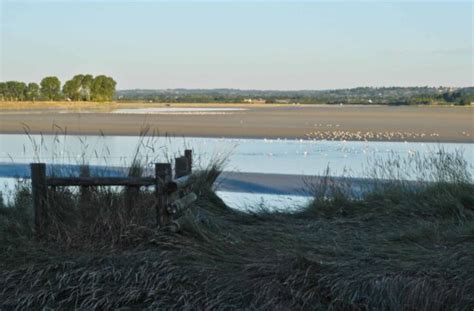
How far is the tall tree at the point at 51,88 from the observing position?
4176 inches

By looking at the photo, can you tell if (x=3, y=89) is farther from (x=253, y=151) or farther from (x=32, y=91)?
(x=253, y=151)

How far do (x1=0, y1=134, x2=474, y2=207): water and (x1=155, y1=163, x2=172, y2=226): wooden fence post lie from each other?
5433mm

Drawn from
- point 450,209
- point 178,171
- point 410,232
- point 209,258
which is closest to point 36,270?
point 209,258

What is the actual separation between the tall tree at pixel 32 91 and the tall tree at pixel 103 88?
26.1 feet

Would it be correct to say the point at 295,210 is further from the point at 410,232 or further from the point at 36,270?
the point at 36,270

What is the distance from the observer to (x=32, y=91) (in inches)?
4195

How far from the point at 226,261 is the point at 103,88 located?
102746 millimetres

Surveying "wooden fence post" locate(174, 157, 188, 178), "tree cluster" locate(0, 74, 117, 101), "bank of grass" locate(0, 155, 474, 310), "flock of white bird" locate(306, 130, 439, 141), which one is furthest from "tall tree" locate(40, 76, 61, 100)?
"bank of grass" locate(0, 155, 474, 310)

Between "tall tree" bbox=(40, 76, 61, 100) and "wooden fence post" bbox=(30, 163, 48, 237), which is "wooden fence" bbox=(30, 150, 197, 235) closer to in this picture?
"wooden fence post" bbox=(30, 163, 48, 237)

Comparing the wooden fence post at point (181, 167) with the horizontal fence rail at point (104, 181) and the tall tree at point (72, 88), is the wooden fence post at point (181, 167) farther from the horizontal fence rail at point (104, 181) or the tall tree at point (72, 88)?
the tall tree at point (72, 88)

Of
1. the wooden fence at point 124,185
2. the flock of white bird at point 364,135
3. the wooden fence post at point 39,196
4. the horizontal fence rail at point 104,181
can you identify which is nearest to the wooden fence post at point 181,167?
the wooden fence at point 124,185

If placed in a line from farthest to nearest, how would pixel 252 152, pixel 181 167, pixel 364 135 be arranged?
pixel 364 135
pixel 252 152
pixel 181 167

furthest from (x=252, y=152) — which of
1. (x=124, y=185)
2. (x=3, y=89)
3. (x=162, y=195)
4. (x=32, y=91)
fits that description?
(x=3, y=89)

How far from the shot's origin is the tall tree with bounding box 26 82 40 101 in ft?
344
